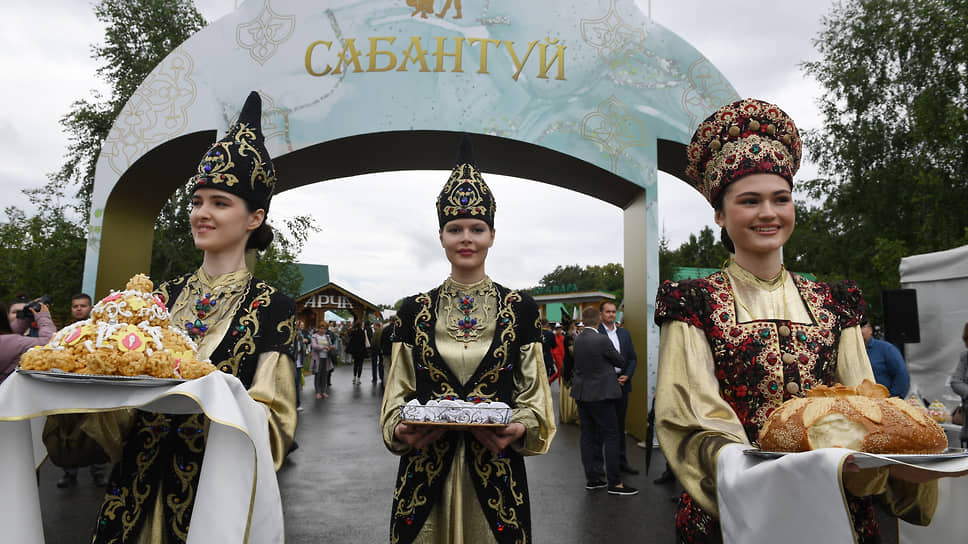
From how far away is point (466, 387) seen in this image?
2.45 m

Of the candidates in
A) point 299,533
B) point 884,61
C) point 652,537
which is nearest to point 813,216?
point 884,61

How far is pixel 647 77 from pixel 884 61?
1484 centimetres

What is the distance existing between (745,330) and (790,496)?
0.69 m

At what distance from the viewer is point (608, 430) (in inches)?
236

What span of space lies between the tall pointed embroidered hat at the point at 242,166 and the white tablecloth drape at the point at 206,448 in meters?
0.92

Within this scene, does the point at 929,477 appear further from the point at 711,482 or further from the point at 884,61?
the point at 884,61

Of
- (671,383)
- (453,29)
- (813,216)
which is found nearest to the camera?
(671,383)

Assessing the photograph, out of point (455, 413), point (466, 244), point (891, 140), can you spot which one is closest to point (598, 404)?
point (466, 244)

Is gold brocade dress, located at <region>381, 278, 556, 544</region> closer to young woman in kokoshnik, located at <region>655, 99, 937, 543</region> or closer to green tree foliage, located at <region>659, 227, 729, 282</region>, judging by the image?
young woman in kokoshnik, located at <region>655, 99, 937, 543</region>

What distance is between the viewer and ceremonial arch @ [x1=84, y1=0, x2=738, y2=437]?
7.94 m

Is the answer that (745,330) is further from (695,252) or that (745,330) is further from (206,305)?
(695,252)

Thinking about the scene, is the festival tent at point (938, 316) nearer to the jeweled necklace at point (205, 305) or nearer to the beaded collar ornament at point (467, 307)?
the beaded collar ornament at point (467, 307)

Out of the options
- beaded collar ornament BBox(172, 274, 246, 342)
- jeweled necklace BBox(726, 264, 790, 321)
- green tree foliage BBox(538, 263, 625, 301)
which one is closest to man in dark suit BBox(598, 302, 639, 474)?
jeweled necklace BBox(726, 264, 790, 321)

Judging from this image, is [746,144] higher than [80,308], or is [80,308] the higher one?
[746,144]
